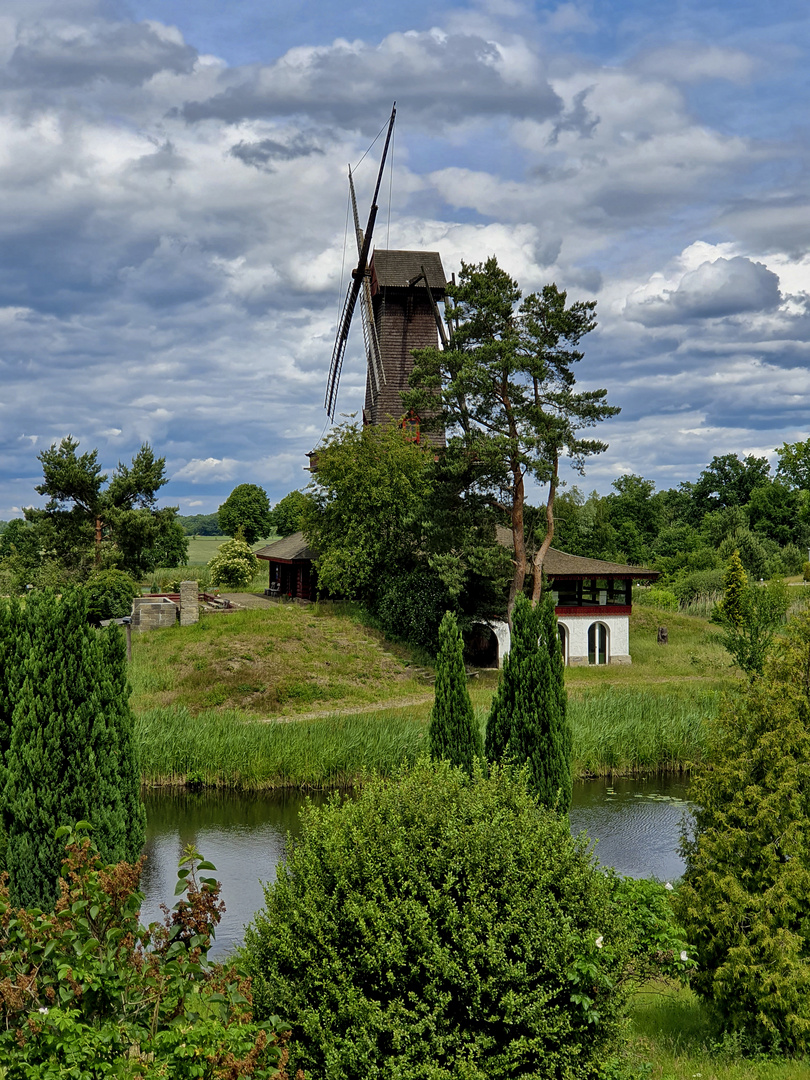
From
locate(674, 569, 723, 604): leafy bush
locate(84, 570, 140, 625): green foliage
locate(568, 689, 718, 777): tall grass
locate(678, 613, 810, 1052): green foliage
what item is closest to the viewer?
locate(678, 613, 810, 1052): green foliage

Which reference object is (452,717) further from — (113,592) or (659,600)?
(659,600)

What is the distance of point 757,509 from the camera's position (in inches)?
2827

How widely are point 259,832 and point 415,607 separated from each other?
51.2 ft

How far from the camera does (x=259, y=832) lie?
1619 cm

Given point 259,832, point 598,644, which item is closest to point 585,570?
point 598,644

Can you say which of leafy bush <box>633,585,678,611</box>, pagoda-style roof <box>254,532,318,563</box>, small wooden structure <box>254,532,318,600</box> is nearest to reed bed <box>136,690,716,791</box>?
pagoda-style roof <box>254,532,318,563</box>

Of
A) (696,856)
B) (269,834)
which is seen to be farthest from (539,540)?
(696,856)

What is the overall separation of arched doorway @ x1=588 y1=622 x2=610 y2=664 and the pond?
44.8 feet

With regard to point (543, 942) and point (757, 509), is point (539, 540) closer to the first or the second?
point (543, 942)

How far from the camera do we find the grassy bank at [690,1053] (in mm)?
6352

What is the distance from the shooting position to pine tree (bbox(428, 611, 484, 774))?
41.0ft

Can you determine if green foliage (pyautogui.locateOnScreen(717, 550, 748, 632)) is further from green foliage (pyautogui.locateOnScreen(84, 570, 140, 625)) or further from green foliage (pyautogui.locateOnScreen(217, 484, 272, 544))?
green foliage (pyautogui.locateOnScreen(217, 484, 272, 544))

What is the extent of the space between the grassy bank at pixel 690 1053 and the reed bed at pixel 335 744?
949cm

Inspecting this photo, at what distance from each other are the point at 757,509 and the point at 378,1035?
239 feet
